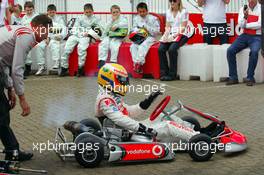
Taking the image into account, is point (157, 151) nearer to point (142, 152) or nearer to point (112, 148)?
point (142, 152)

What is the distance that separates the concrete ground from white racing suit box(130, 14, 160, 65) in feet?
1.76

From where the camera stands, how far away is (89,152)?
→ 8656mm

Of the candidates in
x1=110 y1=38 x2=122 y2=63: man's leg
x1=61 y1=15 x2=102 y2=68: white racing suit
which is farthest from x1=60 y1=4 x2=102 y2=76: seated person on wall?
x1=110 y1=38 x2=122 y2=63: man's leg

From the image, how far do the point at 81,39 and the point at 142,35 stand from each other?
4.83 ft

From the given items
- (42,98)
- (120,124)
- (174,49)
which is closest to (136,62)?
(174,49)

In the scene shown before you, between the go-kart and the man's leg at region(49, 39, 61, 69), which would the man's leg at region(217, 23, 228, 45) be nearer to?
the man's leg at region(49, 39, 61, 69)

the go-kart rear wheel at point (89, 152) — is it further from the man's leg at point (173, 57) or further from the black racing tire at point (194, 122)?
the man's leg at point (173, 57)

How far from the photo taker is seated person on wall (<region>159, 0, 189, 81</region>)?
48.8ft

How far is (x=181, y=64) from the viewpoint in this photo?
14992 millimetres

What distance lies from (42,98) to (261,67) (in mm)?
4091

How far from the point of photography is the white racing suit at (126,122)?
8.91 m

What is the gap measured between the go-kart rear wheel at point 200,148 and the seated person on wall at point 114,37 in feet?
22.6

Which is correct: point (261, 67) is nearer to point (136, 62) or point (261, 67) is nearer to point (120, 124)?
point (136, 62)

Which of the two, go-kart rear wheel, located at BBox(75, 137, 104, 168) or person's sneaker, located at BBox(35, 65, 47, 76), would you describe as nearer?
go-kart rear wheel, located at BBox(75, 137, 104, 168)
